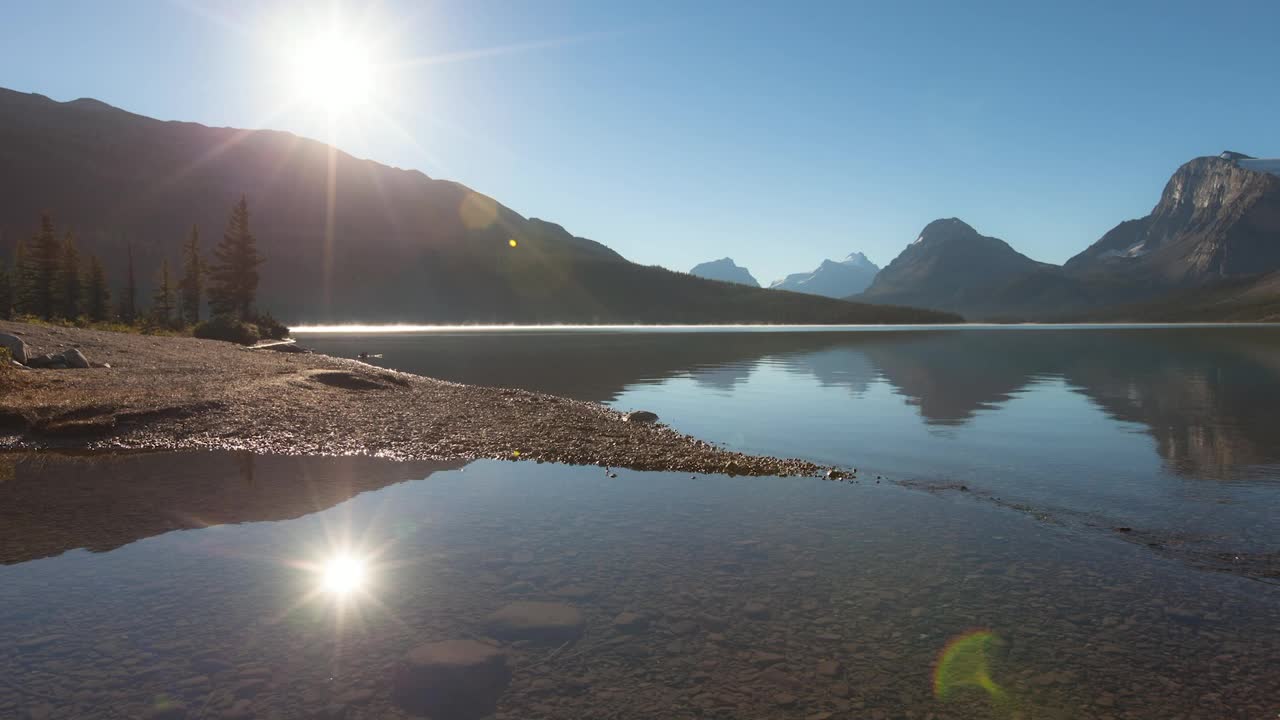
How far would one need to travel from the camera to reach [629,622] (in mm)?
10648

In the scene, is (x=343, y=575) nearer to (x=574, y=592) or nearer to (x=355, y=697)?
(x=574, y=592)

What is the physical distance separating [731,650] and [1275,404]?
47245 millimetres

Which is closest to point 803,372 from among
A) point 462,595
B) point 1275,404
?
point 1275,404

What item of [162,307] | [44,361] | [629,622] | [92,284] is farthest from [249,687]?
[92,284]

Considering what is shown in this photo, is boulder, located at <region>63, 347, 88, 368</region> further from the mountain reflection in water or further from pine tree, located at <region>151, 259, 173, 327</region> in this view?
pine tree, located at <region>151, 259, 173, 327</region>

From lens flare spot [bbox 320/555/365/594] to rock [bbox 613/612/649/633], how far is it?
4602 mm

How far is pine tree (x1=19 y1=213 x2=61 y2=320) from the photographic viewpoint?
9612 cm

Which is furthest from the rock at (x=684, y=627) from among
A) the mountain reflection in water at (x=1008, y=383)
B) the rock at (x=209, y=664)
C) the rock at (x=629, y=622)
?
the mountain reflection in water at (x=1008, y=383)

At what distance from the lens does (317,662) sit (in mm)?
9305

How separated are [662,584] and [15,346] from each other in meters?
36.6

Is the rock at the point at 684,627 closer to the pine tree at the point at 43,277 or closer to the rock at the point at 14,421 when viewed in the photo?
the rock at the point at 14,421

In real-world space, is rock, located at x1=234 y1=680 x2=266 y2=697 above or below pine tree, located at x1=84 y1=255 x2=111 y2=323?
below

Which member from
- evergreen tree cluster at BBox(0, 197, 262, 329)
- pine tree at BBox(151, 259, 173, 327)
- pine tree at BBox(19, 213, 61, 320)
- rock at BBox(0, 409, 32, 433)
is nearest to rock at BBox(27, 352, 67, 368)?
rock at BBox(0, 409, 32, 433)

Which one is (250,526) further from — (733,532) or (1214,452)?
(1214,452)
